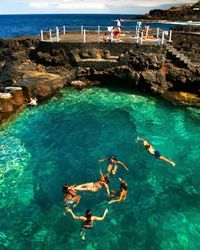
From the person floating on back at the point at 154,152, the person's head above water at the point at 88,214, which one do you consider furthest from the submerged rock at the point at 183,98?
the person's head above water at the point at 88,214

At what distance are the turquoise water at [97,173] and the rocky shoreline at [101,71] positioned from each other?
1.93 meters

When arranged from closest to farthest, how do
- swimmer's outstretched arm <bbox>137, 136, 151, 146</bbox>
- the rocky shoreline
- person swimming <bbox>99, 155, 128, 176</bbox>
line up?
1. person swimming <bbox>99, 155, 128, 176</bbox>
2. swimmer's outstretched arm <bbox>137, 136, 151, 146</bbox>
3. the rocky shoreline

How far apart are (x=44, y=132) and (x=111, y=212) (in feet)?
31.8

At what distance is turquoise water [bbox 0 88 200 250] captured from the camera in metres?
13.4

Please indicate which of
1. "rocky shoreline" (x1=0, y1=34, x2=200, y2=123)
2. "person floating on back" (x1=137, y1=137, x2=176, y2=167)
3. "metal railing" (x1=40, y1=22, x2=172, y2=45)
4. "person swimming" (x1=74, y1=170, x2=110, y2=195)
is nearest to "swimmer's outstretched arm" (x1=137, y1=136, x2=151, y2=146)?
"person floating on back" (x1=137, y1=137, x2=176, y2=167)

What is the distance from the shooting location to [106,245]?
42.3 feet

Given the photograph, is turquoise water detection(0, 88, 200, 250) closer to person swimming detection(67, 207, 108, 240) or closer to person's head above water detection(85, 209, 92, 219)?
person swimming detection(67, 207, 108, 240)

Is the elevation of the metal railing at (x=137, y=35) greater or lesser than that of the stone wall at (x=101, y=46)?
greater

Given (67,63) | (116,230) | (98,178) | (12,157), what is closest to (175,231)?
(116,230)

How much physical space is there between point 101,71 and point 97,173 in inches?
624

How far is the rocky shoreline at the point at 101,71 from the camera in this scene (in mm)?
27828

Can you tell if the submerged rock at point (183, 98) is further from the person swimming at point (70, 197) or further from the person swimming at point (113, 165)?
the person swimming at point (70, 197)

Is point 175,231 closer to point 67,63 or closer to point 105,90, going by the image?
point 105,90

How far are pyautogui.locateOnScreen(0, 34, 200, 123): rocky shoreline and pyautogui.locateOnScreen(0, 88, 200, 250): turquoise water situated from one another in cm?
193
